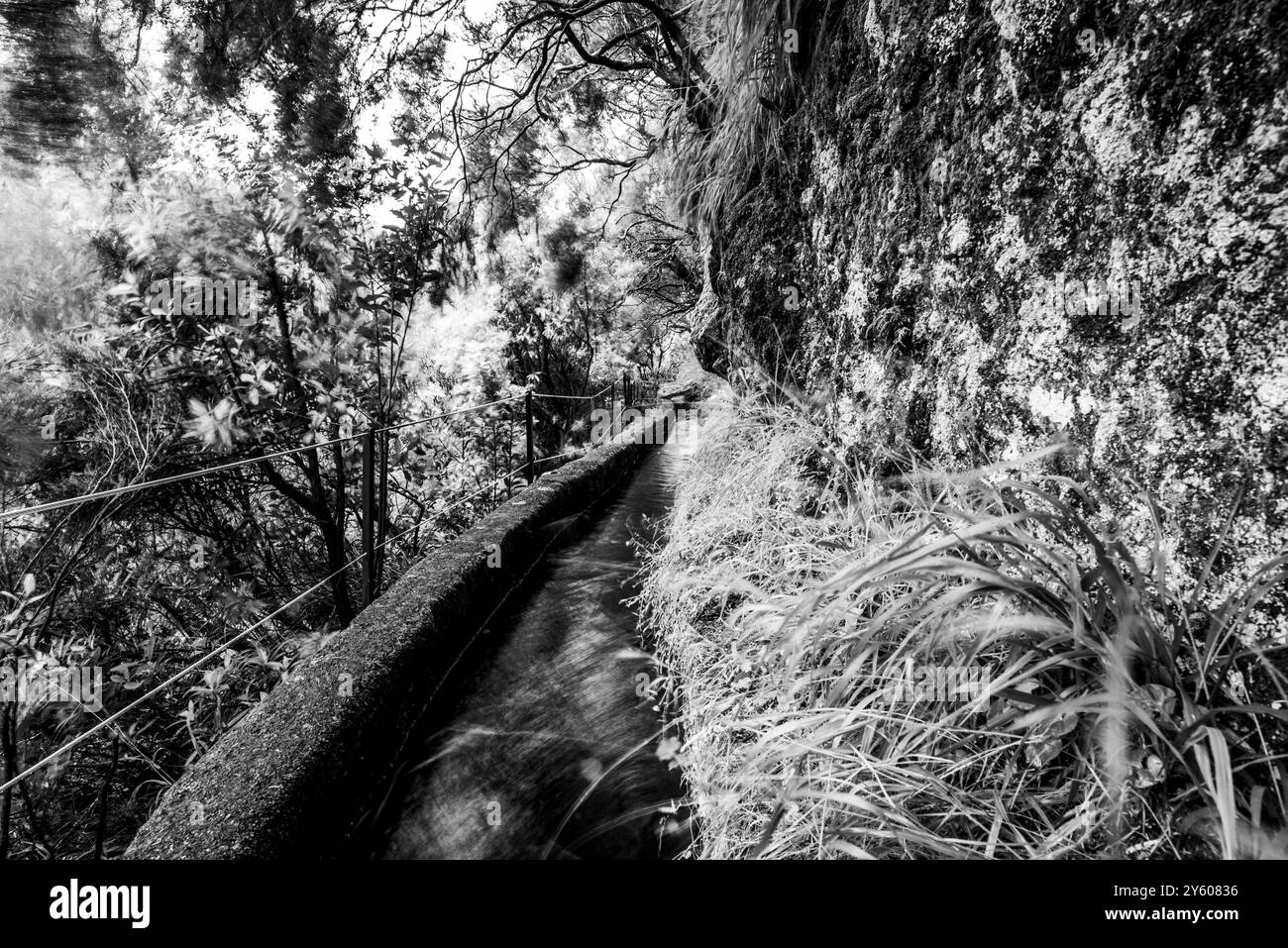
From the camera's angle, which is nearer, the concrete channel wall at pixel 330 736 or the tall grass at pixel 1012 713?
the tall grass at pixel 1012 713

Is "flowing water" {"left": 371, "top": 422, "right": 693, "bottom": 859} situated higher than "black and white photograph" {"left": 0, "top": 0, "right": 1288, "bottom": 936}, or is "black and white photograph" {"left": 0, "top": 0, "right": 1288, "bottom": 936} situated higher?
"black and white photograph" {"left": 0, "top": 0, "right": 1288, "bottom": 936}

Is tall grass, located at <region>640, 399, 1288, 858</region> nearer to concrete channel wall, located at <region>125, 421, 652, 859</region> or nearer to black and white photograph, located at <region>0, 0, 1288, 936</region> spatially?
black and white photograph, located at <region>0, 0, 1288, 936</region>

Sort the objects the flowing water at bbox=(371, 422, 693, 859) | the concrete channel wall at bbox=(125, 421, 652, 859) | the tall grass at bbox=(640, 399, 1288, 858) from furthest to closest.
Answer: the flowing water at bbox=(371, 422, 693, 859), the concrete channel wall at bbox=(125, 421, 652, 859), the tall grass at bbox=(640, 399, 1288, 858)

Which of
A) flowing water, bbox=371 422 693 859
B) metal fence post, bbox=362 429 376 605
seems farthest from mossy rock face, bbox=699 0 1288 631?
metal fence post, bbox=362 429 376 605

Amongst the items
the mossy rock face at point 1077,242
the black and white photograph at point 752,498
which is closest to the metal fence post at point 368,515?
the black and white photograph at point 752,498

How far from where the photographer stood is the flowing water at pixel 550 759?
50.0 inches

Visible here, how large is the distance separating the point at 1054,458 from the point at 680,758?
115 cm

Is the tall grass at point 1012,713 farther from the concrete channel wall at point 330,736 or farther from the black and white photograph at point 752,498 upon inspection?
the concrete channel wall at point 330,736

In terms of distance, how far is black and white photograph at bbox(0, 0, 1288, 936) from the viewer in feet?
2.70

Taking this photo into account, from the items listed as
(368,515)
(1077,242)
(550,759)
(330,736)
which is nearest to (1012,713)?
(1077,242)

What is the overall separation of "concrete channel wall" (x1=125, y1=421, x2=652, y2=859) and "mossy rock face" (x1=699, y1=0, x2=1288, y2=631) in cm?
165

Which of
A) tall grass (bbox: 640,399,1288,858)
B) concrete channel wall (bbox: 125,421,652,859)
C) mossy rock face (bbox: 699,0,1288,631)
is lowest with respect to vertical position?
concrete channel wall (bbox: 125,421,652,859)

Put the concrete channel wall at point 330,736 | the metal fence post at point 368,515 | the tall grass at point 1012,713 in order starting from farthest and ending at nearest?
the metal fence post at point 368,515, the concrete channel wall at point 330,736, the tall grass at point 1012,713

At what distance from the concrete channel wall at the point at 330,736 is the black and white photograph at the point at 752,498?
1 cm
